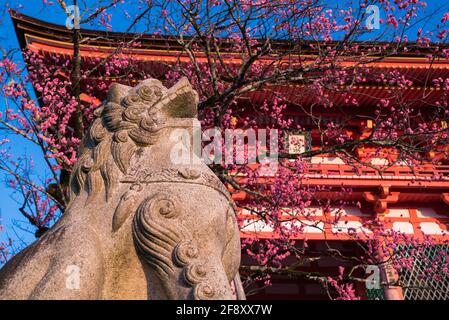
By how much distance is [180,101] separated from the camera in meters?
2.76

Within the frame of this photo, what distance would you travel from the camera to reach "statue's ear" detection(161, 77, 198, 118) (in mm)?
2725

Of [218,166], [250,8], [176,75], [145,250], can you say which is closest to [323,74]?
[250,8]

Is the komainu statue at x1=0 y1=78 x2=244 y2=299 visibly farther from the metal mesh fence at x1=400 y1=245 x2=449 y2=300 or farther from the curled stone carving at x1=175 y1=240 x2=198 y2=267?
the metal mesh fence at x1=400 y1=245 x2=449 y2=300

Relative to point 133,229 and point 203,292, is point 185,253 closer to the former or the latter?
point 203,292

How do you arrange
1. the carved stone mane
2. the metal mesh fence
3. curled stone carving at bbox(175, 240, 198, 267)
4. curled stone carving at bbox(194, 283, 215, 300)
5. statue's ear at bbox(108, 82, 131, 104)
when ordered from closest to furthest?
curled stone carving at bbox(194, 283, 215, 300), curled stone carving at bbox(175, 240, 198, 267), the carved stone mane, statue's ear at bbox(108, 82, 131, 104), the metal mesh fence

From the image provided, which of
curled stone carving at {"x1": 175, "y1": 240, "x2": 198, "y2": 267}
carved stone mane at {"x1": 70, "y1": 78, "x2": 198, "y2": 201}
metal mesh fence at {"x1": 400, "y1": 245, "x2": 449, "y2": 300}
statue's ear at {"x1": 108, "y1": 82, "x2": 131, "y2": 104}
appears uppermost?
statue's ear at {"x1": 108, "y1": 82, "x2": 131, "y2": 104}

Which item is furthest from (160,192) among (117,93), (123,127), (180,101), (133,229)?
(117,93)

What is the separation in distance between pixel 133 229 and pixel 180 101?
96cm

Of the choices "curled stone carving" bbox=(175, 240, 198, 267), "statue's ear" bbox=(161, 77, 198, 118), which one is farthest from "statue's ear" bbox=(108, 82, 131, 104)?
"curled stone carving" bbox=(175, 240, 198, 267)

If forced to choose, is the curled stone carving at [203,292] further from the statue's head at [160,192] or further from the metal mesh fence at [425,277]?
the metal mesh fence at [425,277]

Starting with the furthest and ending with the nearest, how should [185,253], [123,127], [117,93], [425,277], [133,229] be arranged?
1. [425,277]
2. [117,93]
3. [123,127]
4. [133,229]
5. [185,253]

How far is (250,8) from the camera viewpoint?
6613 mm

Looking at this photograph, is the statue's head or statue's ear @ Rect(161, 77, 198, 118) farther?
statue's ear @ Rect(161, 77, 198, 118)

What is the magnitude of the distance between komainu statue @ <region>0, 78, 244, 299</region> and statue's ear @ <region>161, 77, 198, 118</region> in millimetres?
94
